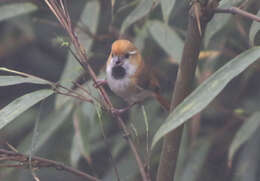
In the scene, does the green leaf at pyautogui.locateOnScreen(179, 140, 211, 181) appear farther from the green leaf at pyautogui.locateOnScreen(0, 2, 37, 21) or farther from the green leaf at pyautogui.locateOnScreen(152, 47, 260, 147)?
the green leaf at pyautogui.locateOnScreen(152, 47, 260, 147)

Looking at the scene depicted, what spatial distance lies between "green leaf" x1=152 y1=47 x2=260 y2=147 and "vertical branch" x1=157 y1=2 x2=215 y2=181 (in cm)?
16

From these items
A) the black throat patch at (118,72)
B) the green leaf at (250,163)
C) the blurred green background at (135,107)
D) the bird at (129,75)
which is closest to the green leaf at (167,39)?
the blurred green background at (135,107)

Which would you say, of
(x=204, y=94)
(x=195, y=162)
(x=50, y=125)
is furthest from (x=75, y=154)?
(x=204, y=94)

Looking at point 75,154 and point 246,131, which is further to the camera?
point 75,154

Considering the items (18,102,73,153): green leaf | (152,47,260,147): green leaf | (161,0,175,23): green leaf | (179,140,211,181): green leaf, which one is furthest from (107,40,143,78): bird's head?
(152,47,260,147): green leaf

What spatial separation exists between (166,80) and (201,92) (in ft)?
6.50

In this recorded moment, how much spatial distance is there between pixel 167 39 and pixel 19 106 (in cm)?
117

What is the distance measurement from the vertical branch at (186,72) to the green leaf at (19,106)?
1.39 ft

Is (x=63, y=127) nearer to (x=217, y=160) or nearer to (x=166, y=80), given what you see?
(x=166, y=80)

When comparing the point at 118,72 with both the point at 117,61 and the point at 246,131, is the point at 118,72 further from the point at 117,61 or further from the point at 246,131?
the point at 246,131

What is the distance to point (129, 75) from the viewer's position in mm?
2764

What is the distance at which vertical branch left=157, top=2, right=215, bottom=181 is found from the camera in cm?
154

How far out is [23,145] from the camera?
2.81 metres

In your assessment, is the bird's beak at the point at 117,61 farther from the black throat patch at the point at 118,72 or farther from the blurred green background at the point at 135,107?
the blurred green background at the point at 135,107
